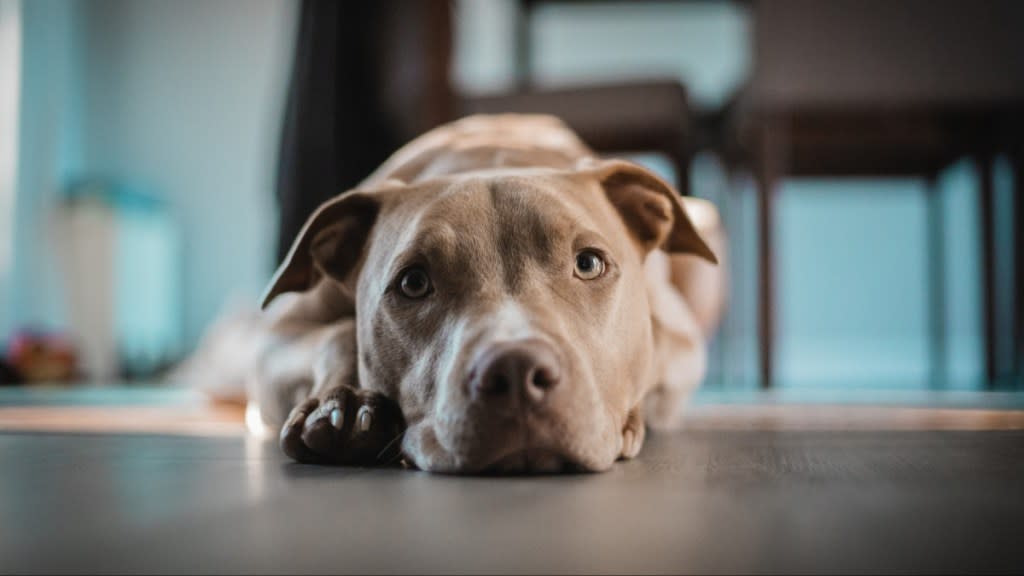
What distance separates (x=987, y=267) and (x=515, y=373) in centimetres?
395

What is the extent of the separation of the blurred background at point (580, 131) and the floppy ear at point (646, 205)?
190cm

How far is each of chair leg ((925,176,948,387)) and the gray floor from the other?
11.9ft

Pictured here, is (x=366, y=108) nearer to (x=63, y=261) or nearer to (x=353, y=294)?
(x=353, y=294)

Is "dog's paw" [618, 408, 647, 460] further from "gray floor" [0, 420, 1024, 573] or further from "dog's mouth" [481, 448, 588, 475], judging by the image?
"dog's mouth" [481, 448, 588, 475]

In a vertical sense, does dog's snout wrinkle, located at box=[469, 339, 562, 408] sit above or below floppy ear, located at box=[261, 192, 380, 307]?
below

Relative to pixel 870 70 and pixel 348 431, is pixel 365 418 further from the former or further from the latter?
pixel 870 70

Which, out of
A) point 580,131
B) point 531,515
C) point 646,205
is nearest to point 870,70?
point 580,131

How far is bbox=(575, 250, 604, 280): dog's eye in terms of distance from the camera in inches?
60.7

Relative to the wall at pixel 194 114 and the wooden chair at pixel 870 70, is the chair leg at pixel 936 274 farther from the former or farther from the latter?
the wall at pixel 194 114

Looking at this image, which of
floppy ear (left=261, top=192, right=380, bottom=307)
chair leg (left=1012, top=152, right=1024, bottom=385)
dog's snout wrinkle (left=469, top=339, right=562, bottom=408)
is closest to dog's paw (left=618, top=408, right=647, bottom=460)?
dog's snout wrinkle (left=469, top=339, right=562, bottom=408)

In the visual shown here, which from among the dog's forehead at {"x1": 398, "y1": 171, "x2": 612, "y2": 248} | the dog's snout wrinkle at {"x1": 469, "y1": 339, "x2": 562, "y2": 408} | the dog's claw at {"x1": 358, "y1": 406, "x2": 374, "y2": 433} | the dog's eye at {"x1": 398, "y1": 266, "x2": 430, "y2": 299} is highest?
the dog's forehead at {"x1": 398, "y1": 171, "x2": 612, "y2": 248}

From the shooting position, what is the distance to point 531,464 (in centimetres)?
132

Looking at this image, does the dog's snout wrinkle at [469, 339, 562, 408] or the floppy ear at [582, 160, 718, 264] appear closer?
the dog's snout wrinkle at [469, 339, 562, 408]

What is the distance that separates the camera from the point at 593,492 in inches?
46.4
